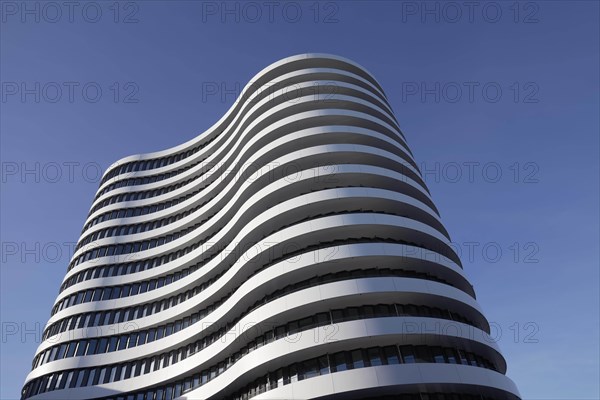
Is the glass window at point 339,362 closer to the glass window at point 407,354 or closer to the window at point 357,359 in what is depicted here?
the window at point 357,359

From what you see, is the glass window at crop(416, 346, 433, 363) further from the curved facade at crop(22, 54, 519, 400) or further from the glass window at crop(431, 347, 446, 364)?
the glass window at crop(431, 347, 446, 364)

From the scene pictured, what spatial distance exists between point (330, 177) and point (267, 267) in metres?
8.67

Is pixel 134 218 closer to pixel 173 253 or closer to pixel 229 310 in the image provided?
pixel 173 253

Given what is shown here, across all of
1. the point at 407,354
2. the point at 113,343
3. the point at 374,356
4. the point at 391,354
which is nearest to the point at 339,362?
the point at 374,356

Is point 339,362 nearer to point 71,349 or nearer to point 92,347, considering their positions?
point 92,347

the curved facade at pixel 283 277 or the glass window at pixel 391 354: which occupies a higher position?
the curved facade at pixel 283 277

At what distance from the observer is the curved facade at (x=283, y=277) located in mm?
21969

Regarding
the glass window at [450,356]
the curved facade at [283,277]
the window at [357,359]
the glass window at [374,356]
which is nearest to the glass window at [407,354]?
the curved facade at [283,277]

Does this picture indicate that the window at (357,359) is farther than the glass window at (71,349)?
No

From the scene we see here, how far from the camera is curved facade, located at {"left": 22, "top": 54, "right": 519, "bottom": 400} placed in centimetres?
2197

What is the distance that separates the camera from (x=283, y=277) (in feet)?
83.0

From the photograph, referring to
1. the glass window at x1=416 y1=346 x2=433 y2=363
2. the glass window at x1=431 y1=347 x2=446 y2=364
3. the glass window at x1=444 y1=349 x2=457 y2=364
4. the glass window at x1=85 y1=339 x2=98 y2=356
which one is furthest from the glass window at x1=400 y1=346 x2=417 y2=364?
the glass window at x1=85 y1=339 x2=98 y2=356

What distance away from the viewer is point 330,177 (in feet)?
→ 96.8

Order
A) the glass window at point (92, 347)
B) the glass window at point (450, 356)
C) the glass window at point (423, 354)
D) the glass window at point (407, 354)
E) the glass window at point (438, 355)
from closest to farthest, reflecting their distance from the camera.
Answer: the glass window at point (407, 354)
the glass window at point (423, 354)
the glass window at point (438, 355)
the glass window at point (450, 356)
the glass window at point (92, 347)
